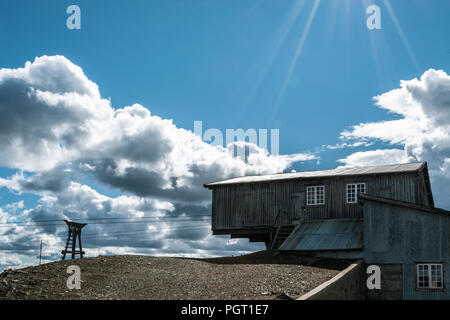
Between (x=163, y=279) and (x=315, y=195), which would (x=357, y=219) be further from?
(x=163, y=279)

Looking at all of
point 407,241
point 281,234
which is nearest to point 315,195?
point 281,234

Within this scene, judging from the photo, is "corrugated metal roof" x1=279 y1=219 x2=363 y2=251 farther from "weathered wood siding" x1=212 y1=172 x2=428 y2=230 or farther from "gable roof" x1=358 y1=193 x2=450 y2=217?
"gable roof" x1=358 y1=193 x2=450 y2=217

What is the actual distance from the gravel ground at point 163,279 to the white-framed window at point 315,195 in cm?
795

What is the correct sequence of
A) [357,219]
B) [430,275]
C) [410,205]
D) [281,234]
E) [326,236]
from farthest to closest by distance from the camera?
[281,234] < [357,219] < [326,236] < [410,205] < [430,275]

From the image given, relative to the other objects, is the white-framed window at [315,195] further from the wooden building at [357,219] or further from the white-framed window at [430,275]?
the white-framed window at [430,275]

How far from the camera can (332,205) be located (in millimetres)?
34188

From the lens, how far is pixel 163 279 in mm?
21578

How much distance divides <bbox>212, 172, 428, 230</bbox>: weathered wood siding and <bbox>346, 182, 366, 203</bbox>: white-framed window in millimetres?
256

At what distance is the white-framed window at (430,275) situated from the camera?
85.0 ft

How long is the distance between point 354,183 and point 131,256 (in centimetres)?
1621

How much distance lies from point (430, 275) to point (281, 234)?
1140cm

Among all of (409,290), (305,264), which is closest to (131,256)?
(305,264)

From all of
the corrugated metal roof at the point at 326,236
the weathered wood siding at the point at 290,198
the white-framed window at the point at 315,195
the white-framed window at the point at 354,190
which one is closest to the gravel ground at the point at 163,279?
the corrugated metal roof at the point at 326,236

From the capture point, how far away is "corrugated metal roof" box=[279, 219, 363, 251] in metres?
29.2
